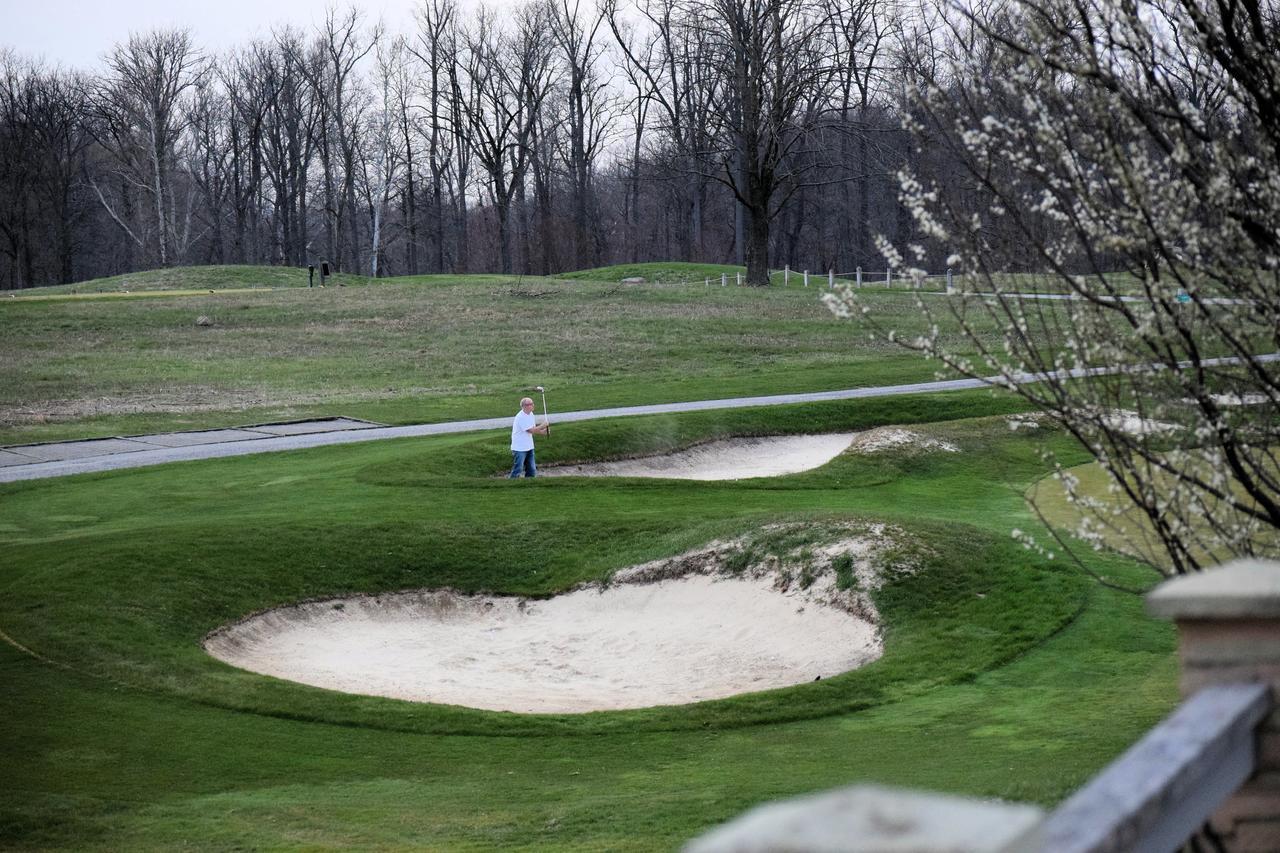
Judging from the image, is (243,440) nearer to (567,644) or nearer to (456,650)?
(456,650)

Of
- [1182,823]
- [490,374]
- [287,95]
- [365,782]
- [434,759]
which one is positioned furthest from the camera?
[287,95]

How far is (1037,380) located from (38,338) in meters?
47.8

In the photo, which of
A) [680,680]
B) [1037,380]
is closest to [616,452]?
[680,680]

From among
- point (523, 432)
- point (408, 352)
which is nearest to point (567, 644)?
point (523, 432)

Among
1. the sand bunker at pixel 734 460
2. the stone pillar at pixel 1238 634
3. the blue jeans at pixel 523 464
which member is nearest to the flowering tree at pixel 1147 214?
the stone pillar at pixel 1238 634

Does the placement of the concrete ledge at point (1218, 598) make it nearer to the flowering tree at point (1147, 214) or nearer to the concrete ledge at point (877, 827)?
the concrete ledge at point (877, 827)

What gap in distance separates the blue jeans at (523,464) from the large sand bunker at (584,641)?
5894mm

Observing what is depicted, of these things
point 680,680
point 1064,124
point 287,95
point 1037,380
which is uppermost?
point 287,95

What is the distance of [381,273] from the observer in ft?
314

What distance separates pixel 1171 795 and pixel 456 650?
14904 mm

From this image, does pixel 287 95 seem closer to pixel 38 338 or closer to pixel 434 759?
pixel 38 338

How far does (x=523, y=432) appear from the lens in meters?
24.0

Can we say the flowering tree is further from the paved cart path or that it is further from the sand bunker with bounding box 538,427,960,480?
the sand bunker with bounding box 538,427,960,480

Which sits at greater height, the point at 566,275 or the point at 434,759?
the point at 566,275
